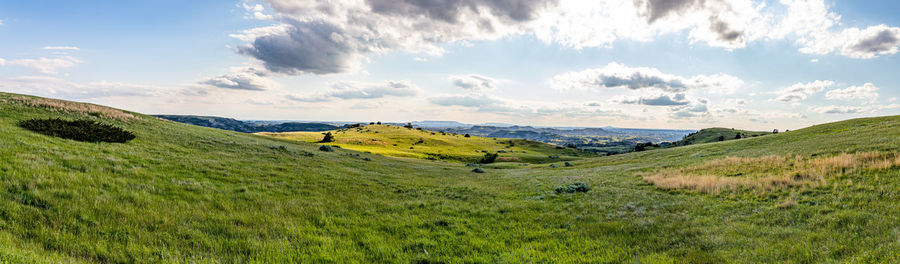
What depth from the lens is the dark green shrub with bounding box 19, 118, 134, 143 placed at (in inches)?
732

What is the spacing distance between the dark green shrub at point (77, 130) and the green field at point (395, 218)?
4.48 feet

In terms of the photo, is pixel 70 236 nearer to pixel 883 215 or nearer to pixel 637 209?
pixel 637 209

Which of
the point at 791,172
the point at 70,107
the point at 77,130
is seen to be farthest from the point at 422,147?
the point at 791,172

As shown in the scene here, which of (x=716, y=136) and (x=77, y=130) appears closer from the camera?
(x=77, y=130)

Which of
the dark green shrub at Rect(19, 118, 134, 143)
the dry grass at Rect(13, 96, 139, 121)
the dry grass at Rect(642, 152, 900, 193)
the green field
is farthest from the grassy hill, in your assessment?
the dry grass at Rect(13, 96, 139, 121)

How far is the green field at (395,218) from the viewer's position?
6902 mm

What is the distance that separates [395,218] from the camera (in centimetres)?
1143

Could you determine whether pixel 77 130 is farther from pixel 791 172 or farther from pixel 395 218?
pixel 791 172

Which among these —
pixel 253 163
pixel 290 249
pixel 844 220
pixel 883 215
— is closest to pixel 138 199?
pixel 290 249

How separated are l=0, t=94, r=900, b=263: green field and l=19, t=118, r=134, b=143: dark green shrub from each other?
1.37 meters

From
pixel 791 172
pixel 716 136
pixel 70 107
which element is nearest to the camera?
pixel 791 172

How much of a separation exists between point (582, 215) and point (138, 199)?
49.8 ft

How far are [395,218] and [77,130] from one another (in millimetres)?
22826

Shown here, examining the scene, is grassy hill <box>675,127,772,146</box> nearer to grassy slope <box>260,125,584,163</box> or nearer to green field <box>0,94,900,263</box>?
grassy slope <box>260,125,584,163</box>
